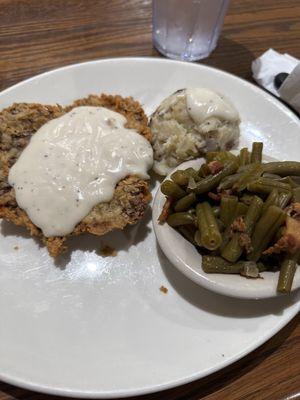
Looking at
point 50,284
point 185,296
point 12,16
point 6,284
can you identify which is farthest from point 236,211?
point 12,16

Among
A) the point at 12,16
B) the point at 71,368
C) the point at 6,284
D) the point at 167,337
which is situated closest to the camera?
the point at 71,368

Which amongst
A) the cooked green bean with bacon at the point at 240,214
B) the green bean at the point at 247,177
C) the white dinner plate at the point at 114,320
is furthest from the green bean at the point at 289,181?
the white dinner plate at the point at 114,320

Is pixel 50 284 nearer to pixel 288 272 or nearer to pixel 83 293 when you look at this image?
pixel 83 293

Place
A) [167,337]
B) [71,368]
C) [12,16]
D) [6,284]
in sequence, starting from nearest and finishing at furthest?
[71,368]
[167,337]
[6,284]
[12,16]

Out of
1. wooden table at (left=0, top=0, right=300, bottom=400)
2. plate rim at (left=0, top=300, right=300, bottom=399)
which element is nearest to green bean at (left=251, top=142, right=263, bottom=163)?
plate rim at (left=0, top=300, right=300, bottom=399)

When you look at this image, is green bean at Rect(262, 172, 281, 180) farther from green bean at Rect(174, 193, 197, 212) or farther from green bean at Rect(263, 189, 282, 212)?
green bean at Rect(174, 193, 197, 212)

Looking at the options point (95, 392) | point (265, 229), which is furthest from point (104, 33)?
point (95, 392)

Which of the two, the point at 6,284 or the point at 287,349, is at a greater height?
the point at 6,284
